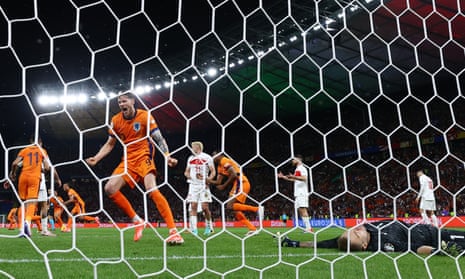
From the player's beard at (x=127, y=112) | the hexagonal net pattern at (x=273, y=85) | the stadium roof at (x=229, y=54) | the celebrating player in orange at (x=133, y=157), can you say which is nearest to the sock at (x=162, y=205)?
the celebrating player in orange at (x=133, y=157)

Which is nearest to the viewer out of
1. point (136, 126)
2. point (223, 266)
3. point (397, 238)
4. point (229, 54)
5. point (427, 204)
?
point (223, 266)

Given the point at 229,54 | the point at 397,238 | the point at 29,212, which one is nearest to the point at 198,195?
the point at 29,212

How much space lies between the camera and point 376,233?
11.1 feet

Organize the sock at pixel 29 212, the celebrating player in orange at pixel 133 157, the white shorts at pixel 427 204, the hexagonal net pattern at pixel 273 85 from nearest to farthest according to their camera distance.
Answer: the celebrating player in orange at pixel 133 157
the sock at pixel 29 212
the white shorts at pixel 427 204
the hexagonal net pattern at pixel 273 85

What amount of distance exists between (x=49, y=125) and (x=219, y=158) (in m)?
20.3

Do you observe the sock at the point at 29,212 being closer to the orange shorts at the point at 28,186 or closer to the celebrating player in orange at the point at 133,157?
the orange shorts at the point at 28,186

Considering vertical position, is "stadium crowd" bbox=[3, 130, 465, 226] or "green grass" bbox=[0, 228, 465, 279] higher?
"green grass" bbox=[0, 228, 465, 279]

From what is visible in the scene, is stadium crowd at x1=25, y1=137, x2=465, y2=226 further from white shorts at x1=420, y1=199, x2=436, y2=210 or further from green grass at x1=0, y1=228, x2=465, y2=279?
green grass at x1=0, y1=228, x2=465, y2=279

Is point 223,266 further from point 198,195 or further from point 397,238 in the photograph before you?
point 198,195

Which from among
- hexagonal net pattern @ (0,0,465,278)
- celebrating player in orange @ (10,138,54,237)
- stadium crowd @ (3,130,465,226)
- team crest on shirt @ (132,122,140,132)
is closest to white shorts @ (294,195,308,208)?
hexagonal net pattern @ (0,0,465,278)

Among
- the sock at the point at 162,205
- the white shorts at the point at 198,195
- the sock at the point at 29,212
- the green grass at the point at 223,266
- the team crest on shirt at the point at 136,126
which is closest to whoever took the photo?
the green grass at the point at 223,266

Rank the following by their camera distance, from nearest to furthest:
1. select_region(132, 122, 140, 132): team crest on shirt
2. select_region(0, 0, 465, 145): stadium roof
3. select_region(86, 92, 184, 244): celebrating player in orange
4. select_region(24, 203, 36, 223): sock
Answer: select_region(86, 92, 184, 244): celebrating player in orange, select_region(132, 122, 140, 132): team crest on shirt, select_region(24, 203, 36, 223): sock, select_region(0, 0, 465, 145): stadium roof

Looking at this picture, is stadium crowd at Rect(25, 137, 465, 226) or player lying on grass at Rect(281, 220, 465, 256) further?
stadium crowd at Rect(25, 137, 465, 226)

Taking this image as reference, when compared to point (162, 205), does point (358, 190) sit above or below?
below
